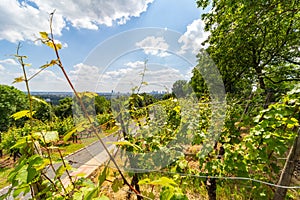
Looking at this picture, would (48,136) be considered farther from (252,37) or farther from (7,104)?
(7,104)

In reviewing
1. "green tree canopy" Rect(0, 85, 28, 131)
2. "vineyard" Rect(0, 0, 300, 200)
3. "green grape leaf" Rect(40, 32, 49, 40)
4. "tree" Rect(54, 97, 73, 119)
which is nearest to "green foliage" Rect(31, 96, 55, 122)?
"vineyard" Rect(0, 0, 300, 200)

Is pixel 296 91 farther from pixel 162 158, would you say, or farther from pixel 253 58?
pixel 253 58

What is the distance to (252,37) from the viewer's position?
6066 mm

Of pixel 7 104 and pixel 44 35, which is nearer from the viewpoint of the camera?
pixel 44 35

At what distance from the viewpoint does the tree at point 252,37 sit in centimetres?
368

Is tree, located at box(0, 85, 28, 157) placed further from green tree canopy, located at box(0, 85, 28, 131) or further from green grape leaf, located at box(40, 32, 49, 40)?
green grape leaf, located at box(40, 32, 49, 40)

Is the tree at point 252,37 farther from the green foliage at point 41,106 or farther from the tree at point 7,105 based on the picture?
the tree at point 7,105

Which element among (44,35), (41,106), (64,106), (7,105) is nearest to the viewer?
(44,35)

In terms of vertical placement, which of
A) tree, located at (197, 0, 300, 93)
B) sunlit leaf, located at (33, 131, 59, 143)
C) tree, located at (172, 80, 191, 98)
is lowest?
sunlit leaf, located at (33, 131, 59, 143)

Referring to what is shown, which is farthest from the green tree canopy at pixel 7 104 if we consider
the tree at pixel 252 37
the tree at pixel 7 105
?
the tree at pixel 252 37

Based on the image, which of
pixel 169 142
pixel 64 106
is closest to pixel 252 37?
pixel 169 142

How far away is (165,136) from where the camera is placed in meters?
2.20

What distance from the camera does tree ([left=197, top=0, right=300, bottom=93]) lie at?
12.1 feet

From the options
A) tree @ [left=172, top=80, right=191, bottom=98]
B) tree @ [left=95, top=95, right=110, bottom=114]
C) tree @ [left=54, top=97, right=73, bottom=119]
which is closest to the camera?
tree @ [left=95, top=95, right=110, bottom=114]
